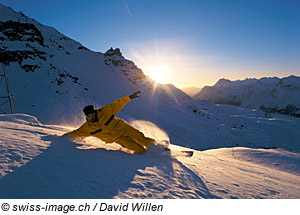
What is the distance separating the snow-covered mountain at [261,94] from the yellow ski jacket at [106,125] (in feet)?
431

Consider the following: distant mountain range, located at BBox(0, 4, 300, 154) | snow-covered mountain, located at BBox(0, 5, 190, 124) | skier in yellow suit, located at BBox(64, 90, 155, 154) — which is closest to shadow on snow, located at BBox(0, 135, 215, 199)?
skier in yellow suit, located at BBox(64, 90, 155, 154)

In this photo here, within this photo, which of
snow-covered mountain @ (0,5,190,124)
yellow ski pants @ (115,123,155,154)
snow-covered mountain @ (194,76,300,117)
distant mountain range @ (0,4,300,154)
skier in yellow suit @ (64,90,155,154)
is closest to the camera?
skier in yellow suit @ (64,90,155,154)

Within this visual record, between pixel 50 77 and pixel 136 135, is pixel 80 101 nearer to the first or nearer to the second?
pixel 50 77

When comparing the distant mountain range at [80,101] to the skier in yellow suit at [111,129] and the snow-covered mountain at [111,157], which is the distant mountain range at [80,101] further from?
the skier in yellow suit at [111,129]

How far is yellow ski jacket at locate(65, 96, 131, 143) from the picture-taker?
365cm

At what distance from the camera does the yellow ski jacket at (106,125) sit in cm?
365

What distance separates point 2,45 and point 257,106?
6822 inches

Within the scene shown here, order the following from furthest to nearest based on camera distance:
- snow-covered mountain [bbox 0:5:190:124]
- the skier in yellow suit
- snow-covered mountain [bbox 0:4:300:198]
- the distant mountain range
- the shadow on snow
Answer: snow-covered mountain [bbox 0:5:190:124], the distant mountain range, the skier in yellow suit, snow-covered mountain [bbox 0:4:300:198], the shadow on snow

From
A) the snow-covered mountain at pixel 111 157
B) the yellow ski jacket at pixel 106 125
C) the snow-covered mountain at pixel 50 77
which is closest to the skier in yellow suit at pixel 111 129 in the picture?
the yellow ski jacket at pixel 106 125

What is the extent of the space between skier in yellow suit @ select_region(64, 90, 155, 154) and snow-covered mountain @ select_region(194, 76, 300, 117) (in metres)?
131

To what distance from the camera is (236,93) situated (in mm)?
173125

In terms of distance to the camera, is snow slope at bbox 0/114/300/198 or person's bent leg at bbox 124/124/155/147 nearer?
snow slope at bbox 0/114/300/198

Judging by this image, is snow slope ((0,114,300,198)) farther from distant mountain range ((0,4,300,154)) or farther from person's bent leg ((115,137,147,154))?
distant mountain range ((0,4,300,154))
